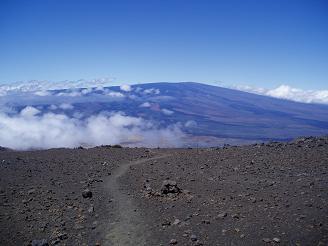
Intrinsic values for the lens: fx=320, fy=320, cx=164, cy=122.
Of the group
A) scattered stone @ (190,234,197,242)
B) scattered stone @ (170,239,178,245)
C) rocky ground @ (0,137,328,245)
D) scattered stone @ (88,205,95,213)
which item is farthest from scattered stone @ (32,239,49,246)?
scattered stone @ (190,234,197,242)

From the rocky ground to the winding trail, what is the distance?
4 centimetres

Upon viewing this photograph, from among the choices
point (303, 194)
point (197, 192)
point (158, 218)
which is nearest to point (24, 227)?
point (158, 218)

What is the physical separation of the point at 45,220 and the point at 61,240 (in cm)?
189

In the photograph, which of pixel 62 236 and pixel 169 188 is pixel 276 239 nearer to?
pixel 169 188

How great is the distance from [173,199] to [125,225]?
3.04 meters

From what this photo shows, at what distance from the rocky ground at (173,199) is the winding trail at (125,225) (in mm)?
41

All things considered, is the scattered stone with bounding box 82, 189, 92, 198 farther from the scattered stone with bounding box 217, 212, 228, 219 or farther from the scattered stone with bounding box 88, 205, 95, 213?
the scattered stone with bounding box 217, 212, 228, 219

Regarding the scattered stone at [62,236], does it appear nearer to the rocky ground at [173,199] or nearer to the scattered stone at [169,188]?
the rocky ground at [173,199]

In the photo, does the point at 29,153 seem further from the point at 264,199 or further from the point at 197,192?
the point at 264,199

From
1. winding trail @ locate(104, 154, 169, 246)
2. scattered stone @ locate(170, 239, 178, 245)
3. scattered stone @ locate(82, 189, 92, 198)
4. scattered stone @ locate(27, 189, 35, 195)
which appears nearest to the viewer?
scattered stone @ locate(170, 239, 178, 245)

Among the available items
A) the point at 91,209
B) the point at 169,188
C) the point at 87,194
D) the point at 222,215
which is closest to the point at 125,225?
the point at 91,209

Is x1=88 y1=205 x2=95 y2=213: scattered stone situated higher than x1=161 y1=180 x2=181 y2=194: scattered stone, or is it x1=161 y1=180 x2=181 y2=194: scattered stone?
x1=161 y1=180 x2=181 y2=194: scattered stone

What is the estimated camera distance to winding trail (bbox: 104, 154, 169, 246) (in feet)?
39.6

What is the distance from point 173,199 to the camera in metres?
15.4
